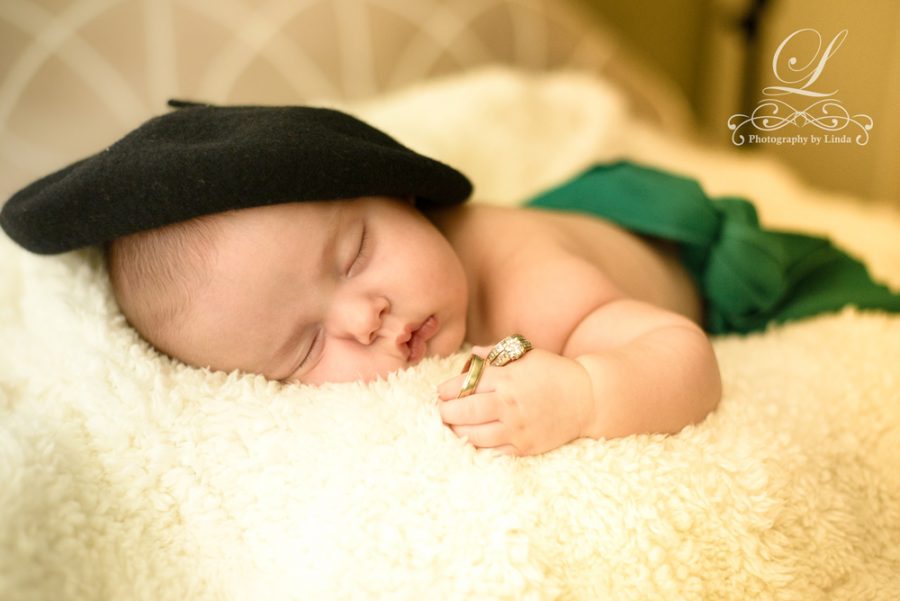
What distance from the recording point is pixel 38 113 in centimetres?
156

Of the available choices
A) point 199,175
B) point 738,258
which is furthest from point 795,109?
point 199,175

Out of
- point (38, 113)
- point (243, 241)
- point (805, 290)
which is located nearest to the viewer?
point (243, 241)

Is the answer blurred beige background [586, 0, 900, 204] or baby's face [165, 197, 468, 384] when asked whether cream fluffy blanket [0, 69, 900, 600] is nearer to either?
baby's face [165, 197, 468, 384]

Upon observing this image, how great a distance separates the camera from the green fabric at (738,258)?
125 centimetres

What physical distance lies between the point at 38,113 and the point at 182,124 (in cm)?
83

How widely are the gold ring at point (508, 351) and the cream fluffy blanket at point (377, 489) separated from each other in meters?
0.09

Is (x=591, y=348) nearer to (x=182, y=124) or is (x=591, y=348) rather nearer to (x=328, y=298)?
(x=328, y=298)

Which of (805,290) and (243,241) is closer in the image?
(243,241)

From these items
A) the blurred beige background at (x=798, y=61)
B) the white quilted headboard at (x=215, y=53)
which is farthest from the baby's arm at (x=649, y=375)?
the white quilted headboard at (x=215, y=53)

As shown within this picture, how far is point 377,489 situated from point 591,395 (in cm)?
26

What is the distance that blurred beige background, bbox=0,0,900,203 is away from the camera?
5.11 feet

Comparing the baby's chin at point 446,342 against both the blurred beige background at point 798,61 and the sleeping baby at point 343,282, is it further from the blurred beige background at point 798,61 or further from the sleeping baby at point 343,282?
the blurred beige background at point 798,61

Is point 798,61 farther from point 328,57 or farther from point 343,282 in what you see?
point 328,57

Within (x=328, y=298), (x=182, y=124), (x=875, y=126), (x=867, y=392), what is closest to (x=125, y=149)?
(x=182, y=124)
